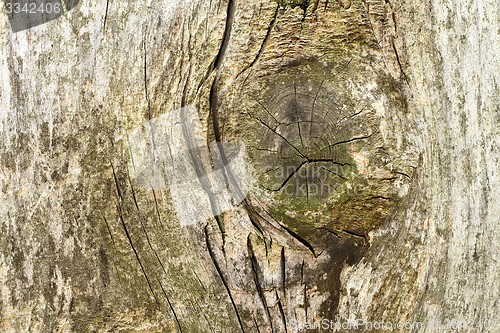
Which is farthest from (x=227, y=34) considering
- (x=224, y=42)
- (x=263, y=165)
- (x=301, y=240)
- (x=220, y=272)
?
(x=220, y=272)

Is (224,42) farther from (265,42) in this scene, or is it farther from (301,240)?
(301,240)

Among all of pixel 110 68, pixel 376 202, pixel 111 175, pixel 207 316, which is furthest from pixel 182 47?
pixel 207 316

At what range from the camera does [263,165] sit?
1.28 m

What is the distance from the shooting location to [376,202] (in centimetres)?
132

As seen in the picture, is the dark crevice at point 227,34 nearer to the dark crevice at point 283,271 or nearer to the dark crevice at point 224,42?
the dark crevice at point 224,42

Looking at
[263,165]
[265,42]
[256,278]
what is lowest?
[256,278]

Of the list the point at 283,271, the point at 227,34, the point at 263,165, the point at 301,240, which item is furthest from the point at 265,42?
Result: the point at 283,271

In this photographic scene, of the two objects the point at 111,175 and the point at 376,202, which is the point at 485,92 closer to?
the point at 376,202

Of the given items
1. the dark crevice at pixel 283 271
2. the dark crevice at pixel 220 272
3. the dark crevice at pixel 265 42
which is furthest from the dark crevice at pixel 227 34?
the dark crevice at pixel 283 271

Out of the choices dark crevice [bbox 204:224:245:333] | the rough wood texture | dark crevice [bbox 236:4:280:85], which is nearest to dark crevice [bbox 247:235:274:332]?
the rough wood texture

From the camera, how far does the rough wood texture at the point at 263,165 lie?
128 cm

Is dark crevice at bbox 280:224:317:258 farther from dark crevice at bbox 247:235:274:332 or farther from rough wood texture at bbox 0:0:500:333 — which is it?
dark crevice at bbox 247:235:274:332

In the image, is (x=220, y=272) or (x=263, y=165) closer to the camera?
(x=263, y=165)

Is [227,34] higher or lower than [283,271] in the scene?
higher
